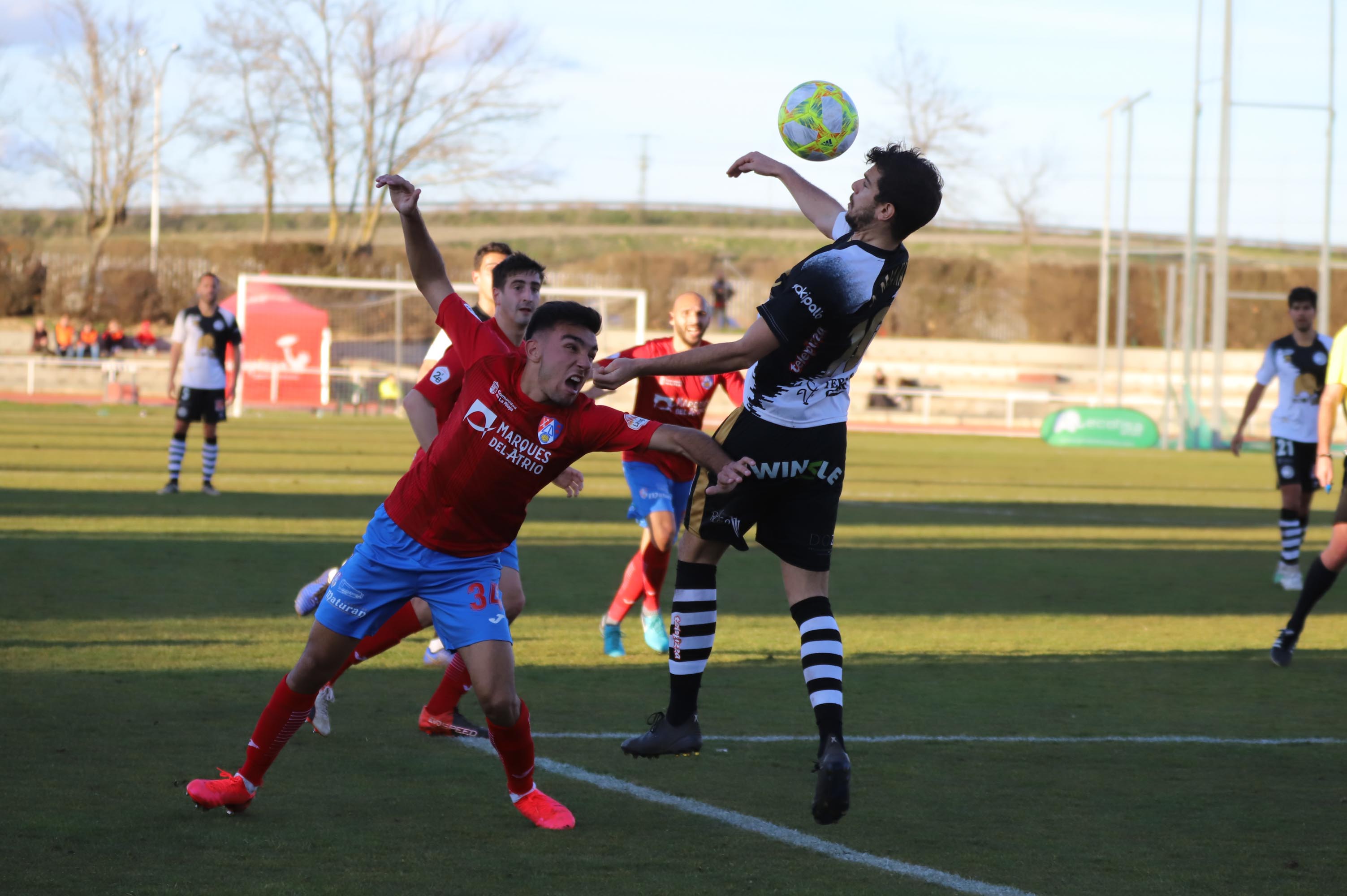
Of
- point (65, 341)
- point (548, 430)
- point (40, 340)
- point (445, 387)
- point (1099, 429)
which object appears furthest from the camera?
point (40, 340)


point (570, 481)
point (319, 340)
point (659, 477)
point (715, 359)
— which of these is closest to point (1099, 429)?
point (319, 340)

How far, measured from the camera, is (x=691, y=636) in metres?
5.48

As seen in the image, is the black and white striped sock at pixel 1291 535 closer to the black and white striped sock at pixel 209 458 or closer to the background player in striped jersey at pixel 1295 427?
the background player in striped jersey at pixel 1295 427

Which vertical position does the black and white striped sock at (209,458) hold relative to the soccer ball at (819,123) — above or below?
below

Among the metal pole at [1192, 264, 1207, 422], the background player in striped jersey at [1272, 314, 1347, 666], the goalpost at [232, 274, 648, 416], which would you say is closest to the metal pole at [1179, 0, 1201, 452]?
the metal pole at [1192, 264, 1207, 422]

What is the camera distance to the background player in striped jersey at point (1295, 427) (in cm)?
1209

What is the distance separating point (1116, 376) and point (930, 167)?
50.5 meters

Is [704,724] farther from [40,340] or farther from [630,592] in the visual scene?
[40,340]

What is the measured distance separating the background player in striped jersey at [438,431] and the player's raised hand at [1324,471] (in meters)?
4.92

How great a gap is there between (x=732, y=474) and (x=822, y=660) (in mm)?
965

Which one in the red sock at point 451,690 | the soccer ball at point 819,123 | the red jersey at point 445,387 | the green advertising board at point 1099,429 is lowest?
the red sock at point 451,690

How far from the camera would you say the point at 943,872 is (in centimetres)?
448

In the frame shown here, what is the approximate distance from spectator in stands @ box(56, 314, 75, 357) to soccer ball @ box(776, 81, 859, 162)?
4004cm

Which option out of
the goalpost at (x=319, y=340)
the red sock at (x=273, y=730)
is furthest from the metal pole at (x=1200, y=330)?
the red sock at (x=273, y=730)
